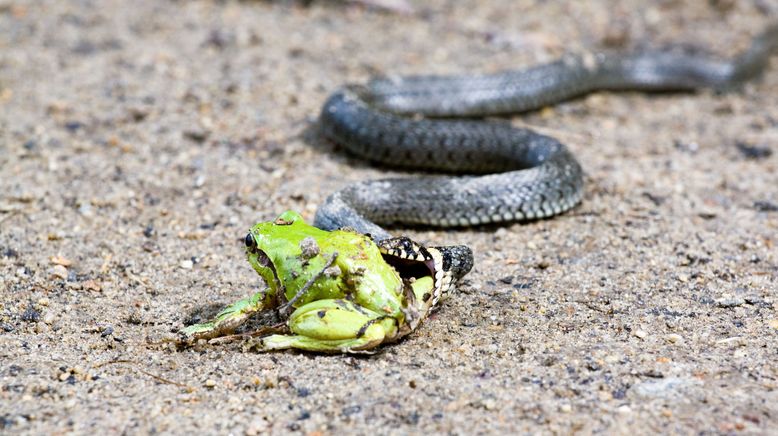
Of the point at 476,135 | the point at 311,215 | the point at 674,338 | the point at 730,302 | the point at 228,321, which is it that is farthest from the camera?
the point at 476,135

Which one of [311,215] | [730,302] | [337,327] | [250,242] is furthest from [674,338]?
[311,215]

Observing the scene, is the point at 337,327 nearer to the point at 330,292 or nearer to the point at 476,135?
the point at 330,292

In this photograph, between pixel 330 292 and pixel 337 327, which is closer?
pixel 337 327

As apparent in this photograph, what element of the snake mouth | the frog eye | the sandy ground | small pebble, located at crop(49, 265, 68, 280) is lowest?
small pebble, located at crop(49, 265, 68, 280)

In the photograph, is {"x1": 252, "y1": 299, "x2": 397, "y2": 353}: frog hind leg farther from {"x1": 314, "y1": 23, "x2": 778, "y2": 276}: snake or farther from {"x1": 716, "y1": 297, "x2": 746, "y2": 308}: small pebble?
{"x1": 716, "y1": 297, "x2": 746, "y2": 308}: small pebble

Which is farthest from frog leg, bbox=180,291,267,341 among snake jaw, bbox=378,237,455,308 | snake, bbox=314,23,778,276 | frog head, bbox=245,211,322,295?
snake, bbox=314,23,778,276

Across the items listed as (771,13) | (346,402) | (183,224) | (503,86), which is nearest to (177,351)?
(346,402)

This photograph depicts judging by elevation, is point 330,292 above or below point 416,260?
below

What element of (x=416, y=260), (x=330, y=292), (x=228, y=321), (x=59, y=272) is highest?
(x=416, y=260)
